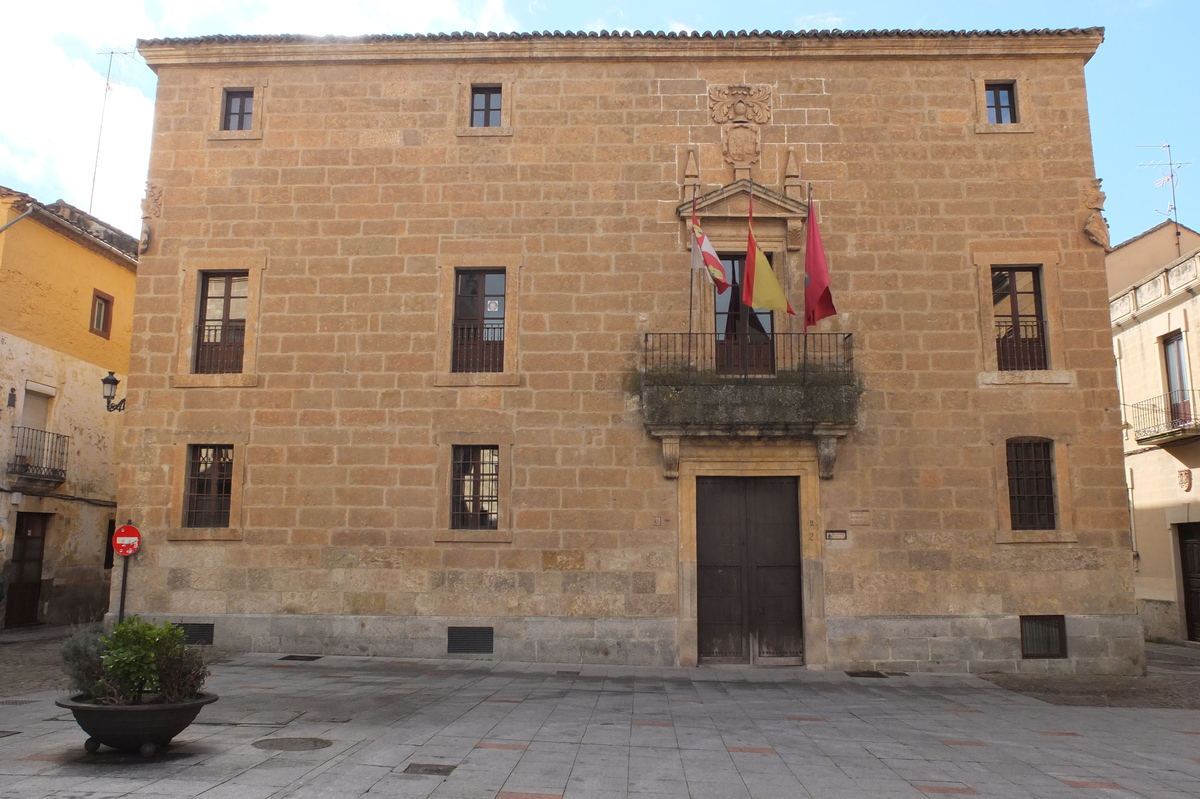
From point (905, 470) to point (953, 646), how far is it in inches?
110

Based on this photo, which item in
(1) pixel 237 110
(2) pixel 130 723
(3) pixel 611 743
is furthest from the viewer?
(1) pixel 237 110

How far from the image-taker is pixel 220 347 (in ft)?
47.3

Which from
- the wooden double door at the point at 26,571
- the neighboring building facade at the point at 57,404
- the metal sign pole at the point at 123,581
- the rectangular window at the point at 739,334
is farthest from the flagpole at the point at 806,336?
the wooden double door at the point at 26,571

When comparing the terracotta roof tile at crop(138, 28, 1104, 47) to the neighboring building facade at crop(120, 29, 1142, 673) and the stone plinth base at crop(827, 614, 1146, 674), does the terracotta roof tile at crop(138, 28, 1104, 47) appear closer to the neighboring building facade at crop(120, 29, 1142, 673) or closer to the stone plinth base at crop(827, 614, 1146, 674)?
the neighboring building facade at crop(120, 29, 1142, 673)

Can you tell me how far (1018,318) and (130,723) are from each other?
13632 mm

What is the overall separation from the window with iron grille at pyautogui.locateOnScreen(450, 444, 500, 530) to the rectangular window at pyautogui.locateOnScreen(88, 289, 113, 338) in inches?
479

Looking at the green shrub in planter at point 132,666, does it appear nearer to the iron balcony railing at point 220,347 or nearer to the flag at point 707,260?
the iron balcony railing at point 220,347

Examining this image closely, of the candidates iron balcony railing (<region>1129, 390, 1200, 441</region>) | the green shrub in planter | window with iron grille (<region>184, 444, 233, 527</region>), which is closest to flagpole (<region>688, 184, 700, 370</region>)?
window with iron grille (<region>184, 444, 233, 527</region>)

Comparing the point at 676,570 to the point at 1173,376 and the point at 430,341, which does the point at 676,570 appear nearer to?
the point at 430,341

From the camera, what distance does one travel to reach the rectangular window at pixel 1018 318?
1392 centimetres

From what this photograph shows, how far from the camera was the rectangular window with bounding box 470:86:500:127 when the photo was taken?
48.6 feet

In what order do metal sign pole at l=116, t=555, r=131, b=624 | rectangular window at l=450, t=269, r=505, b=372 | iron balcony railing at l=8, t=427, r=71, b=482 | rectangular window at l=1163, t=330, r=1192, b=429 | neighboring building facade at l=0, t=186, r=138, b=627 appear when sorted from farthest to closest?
1. rectangular window at l=1163, t=330, r=1192, b=429
2. iron balcony railing at l=8, t=427, r=71, b=482
3. neighboring building facade at l=0, t=186, r=138, b=627
4. rectangular window at l=450, t=269, r=505, b=372
5. metal sign pole at l=116, t=555, r=131, b=624

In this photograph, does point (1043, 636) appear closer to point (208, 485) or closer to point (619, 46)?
point (619, 46)

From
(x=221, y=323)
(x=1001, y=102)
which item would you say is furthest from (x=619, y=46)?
(x=221, y=323)
